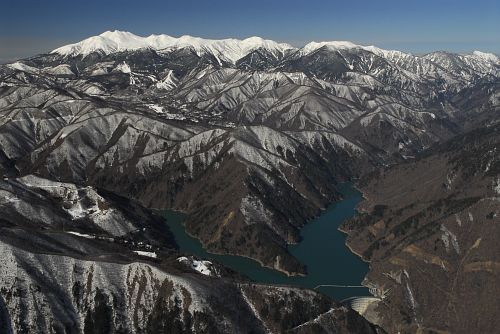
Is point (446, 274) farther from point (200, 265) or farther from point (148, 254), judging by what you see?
point (148, 254)

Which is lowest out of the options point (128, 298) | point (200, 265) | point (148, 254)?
point (128, 298)

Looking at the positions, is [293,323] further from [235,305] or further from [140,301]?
[140,301]

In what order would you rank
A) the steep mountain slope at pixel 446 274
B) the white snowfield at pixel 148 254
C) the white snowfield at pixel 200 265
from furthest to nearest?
the white snowfield at pixel 148 254 < the white snowfield at pixel 200 265 < the steep mountain slope at pixel 446 274

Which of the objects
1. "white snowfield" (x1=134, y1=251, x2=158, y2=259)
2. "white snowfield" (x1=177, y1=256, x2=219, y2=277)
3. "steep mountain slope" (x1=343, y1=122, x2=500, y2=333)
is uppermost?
"white snowfield" (x1=134, y1=251, x2=158, y2=259)

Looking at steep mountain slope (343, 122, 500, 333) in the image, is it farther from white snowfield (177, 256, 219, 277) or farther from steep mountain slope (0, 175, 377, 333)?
white snowfield (177, 256, 219, 277)

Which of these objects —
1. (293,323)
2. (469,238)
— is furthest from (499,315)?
(293,323)

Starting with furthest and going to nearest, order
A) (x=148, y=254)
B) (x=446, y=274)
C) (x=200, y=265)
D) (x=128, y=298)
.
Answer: (x=148, y=254) → (x=446, y=274) → (x=200, y=265) → (x=128, y=298)

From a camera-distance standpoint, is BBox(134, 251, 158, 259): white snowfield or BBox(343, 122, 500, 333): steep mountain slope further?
BBox(134, 251, 158, 259): white snowfield

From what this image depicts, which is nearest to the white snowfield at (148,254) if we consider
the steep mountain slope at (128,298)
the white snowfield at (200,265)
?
the white snowfield at (200,265)

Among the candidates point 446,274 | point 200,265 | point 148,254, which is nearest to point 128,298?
point 200,265

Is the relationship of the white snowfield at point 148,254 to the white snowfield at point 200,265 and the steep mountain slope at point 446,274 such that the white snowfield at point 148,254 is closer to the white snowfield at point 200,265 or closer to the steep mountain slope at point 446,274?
the white snowfield at point 200,265

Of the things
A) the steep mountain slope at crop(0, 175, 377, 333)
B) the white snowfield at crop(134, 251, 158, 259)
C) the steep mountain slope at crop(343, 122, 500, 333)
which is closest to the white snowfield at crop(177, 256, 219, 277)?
the steep mountain slope at crop(0, 175, 377, 333)
